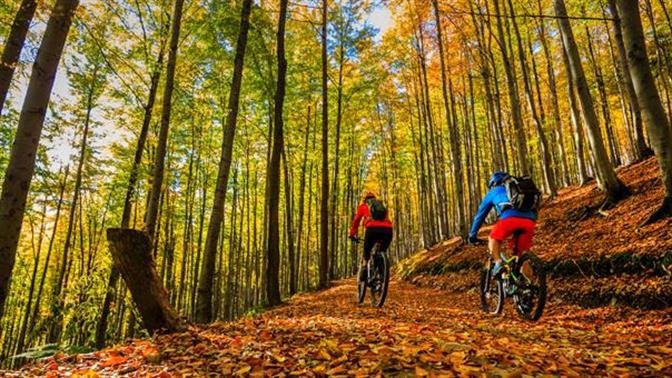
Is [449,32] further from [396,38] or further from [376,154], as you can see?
[376,154]

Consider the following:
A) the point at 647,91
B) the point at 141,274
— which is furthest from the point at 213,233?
the point at 647,91

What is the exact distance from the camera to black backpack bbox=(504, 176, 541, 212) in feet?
15.9

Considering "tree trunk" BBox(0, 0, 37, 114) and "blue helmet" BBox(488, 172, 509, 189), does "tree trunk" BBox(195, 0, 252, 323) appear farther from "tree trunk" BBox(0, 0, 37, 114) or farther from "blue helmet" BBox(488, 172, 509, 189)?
"blue helmet" BBox(488, 172, 509, 189)

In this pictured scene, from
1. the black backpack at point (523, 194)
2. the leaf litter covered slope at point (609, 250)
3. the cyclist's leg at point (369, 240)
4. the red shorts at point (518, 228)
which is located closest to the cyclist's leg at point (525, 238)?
the red shorts at point (518, 228)

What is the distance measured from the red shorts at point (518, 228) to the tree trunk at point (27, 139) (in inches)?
229

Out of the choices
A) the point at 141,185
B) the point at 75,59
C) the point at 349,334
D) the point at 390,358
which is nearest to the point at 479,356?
the point at 390,358

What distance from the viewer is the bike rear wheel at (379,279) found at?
658cm

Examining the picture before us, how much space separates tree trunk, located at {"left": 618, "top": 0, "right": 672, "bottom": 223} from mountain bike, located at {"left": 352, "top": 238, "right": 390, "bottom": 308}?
4600 millimetres

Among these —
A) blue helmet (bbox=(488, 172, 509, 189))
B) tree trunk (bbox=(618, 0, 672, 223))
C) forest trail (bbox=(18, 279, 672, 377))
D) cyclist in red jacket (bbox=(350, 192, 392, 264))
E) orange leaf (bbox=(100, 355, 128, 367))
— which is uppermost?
tree trunk (bbox=(618, 0, 672, 223))

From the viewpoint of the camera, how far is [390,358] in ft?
9.29

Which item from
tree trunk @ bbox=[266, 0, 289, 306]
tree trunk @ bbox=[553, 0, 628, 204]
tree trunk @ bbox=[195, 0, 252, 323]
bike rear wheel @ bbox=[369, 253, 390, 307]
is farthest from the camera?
tree trunk @ bbox=[266, 0, 289, 306]

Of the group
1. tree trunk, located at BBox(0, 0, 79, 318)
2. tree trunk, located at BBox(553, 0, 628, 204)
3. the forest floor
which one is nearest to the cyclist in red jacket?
the forest floor

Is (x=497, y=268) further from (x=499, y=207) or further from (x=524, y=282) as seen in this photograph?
(x=499, y=207)

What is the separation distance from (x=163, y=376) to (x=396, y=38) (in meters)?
17.8
